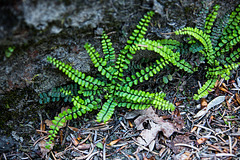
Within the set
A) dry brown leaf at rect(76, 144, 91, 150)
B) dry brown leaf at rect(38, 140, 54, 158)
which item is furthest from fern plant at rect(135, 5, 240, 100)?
dry brown leaf at rect(38, 140, 54, 158)

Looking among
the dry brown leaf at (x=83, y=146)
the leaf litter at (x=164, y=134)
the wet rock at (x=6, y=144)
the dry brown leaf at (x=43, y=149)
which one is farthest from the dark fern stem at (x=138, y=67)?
the wet rock at (x=6, y=144)

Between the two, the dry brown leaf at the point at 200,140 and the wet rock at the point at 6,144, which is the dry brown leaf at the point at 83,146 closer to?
the wet rock at the point at 6,144

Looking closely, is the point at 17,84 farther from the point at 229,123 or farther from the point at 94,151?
the point at 229,123

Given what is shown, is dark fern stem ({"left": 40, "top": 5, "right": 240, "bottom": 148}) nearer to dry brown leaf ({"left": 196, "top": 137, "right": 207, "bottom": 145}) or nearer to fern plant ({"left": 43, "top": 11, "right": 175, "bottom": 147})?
fern plant ({"left": 43, "top": 11, "right": 175, "bottom": 147})

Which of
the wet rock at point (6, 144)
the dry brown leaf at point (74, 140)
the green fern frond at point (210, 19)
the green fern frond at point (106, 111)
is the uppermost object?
the green fern frond at point (210, 19)

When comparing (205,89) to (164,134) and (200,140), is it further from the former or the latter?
(164,134)
